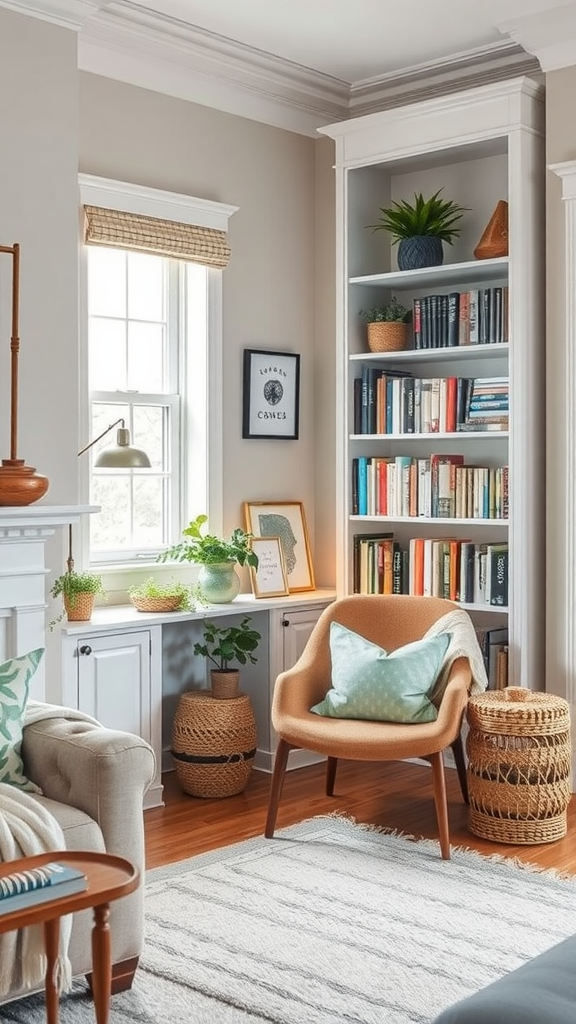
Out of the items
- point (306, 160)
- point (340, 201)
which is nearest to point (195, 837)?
point (340, 201)

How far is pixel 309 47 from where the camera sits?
479 centimetres

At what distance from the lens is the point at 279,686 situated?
13.6ft

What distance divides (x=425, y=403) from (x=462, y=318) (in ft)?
1.28

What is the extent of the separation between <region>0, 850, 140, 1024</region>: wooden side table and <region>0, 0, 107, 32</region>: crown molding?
2776mm

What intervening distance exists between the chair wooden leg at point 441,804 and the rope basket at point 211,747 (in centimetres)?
97

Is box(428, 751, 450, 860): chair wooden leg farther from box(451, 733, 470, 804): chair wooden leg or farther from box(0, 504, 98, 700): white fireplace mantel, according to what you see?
box(0, 504, 98, 700): white fireplace mantel

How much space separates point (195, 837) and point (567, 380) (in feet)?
7.22

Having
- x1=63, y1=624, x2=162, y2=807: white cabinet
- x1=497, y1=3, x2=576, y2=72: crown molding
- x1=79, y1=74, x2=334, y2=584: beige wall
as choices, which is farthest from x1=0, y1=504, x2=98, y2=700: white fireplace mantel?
x1=497, y1=3, x2=576, y2=72: crown molding

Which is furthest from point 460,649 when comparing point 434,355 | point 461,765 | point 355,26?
point 355,26

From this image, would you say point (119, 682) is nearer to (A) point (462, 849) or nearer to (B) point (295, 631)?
(B) point (295, 631)

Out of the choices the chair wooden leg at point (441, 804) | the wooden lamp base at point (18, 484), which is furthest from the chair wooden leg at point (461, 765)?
the wooden lamp base at point (18, 484)

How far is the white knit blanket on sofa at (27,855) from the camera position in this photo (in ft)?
8.07

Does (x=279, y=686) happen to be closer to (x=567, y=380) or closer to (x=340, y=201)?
(x=567, y=380)

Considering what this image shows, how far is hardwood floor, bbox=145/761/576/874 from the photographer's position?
388 cm
